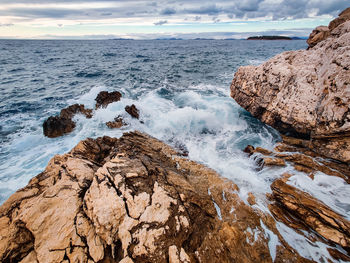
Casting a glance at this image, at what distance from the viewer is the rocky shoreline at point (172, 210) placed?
10.2ft

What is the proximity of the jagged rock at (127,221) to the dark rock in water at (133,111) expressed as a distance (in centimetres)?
657

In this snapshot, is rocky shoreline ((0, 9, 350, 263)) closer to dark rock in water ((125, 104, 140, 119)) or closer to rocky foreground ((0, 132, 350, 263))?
rocky foreground ((0, 132, 350, 263))

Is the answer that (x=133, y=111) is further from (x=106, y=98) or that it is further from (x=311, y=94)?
(x=311, y=94)

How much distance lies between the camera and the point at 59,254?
9.75ft

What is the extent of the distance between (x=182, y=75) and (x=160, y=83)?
4.41 meters

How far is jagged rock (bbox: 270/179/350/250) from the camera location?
11.8 ft

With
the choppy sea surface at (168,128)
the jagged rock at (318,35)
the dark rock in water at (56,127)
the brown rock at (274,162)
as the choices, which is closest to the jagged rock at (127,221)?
the choppy sea surface at (168,128)

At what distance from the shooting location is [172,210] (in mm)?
3541

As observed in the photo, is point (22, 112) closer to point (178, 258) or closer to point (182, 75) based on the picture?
point (178, 258)

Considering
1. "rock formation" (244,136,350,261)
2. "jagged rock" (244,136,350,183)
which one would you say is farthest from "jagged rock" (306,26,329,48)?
"rock formation" (244,136,350,261)

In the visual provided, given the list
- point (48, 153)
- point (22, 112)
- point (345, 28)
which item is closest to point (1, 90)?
point (22, 112)

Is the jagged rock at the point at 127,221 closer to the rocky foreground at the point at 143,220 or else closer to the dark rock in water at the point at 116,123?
the rocky foreground at the point at 143,220

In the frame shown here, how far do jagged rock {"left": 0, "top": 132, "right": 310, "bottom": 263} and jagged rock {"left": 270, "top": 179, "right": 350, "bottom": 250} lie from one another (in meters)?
0.54

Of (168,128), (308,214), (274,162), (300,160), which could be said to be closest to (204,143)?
(168,128)
